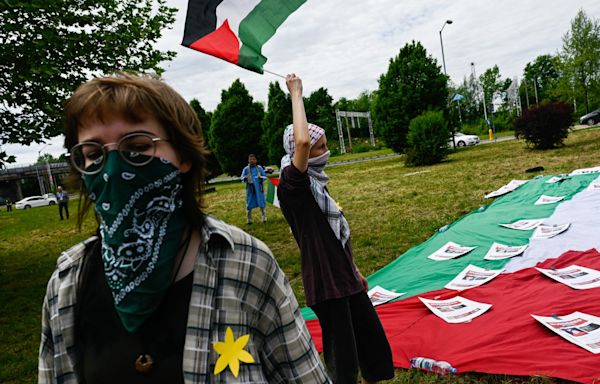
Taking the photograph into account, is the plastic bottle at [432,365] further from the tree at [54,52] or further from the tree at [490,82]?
the tree at [490,82]

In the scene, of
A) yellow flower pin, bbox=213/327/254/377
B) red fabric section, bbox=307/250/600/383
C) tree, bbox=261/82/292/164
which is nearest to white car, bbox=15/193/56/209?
tree, bbox=261/82/292/164

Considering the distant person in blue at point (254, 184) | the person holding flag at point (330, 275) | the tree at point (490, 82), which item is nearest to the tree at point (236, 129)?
the distant person in blue at point (254, 184)

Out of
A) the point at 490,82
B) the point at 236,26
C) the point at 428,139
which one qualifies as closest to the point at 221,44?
the point at 236,26

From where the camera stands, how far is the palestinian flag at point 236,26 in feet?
10.5

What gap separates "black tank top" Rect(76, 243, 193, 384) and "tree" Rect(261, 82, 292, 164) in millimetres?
28616

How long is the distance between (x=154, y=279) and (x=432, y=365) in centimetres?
295

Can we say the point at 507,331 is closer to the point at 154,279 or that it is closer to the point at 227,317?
the point at 227,317

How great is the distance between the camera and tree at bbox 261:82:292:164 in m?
30.2

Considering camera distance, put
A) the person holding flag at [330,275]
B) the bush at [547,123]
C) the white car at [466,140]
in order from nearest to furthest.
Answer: the person holding flag at [330,275], the bush at [547,123], the white car at [466,140]

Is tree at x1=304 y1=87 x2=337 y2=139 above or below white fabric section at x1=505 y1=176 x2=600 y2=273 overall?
above

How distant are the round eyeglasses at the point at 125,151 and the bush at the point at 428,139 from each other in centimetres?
2224

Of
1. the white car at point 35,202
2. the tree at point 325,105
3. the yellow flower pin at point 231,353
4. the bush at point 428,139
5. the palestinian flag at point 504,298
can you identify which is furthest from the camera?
the tree at point 325,105

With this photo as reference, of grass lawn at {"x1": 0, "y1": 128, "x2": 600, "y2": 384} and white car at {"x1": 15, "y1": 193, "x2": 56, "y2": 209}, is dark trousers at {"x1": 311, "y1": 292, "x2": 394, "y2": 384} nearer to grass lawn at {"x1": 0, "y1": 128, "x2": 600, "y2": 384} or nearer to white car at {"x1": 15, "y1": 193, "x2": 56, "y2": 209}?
grass lawn at {"x1": 0, "y1": 128, "x2": 600, "y2": 384}

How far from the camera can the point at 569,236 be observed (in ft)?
19.3
